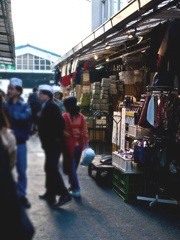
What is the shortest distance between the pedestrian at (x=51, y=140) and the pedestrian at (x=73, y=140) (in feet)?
0.11

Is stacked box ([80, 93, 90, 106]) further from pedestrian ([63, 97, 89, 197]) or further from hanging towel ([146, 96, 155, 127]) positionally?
hanging towel ([146, 96, 155, 127])

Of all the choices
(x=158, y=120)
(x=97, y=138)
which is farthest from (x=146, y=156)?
(x=97, y=138)

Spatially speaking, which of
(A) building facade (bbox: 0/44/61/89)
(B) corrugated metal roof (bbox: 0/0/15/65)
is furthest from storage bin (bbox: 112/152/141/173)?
(A) building facade (bbox: 0/44/61/89)

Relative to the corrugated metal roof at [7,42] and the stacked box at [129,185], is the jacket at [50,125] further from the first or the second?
the stacked box at [129,185]

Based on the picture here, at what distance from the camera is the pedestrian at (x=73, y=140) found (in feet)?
3.78

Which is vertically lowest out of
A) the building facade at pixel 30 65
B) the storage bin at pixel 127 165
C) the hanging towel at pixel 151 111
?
the storage bin at pixel 127 165

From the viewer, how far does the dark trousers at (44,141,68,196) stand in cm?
107

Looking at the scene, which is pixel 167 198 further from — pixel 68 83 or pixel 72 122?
pixel 72 122

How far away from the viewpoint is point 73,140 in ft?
3.88

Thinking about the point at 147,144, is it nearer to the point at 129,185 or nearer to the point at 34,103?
the point at 129,185

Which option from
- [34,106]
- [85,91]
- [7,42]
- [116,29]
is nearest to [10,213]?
[34,106]

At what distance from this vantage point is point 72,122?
1.20m

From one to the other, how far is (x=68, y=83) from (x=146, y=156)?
4941 millimetres

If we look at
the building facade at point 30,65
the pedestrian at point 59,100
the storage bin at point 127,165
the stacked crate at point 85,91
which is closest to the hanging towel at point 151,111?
the storage bin at point 127,165
